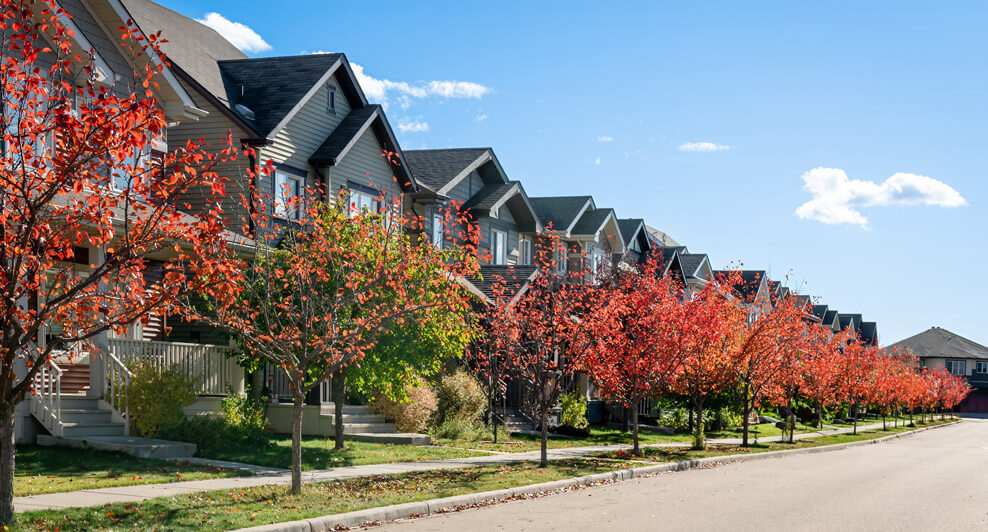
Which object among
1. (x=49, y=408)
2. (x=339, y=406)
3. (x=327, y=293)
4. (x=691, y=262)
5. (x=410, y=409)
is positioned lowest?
(x=410, y=409)

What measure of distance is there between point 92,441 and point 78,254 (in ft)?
19.3

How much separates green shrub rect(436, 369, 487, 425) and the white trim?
852 cm

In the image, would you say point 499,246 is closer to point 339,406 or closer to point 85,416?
point 339,406

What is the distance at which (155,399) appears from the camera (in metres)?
18.5

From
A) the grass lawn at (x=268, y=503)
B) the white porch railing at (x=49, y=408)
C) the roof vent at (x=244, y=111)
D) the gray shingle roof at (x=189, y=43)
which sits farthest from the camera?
the gray shingle roof at (x=189, y=43)

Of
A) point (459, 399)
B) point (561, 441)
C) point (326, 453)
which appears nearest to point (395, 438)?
point (326, 453)

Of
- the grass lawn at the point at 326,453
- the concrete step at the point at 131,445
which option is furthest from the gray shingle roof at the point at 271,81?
the concrete step at the point at 131,445

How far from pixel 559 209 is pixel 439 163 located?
11010 millimetres

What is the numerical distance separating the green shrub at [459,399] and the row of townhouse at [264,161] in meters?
2.65

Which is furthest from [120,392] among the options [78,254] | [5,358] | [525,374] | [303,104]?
[303,104]

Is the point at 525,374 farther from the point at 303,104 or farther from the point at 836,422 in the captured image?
the point at 836,422

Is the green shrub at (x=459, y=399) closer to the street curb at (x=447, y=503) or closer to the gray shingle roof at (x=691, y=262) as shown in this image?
the street curb at (x=447, y=503)

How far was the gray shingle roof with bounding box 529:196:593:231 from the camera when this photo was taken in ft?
152

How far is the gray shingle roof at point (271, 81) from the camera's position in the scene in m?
27.3
